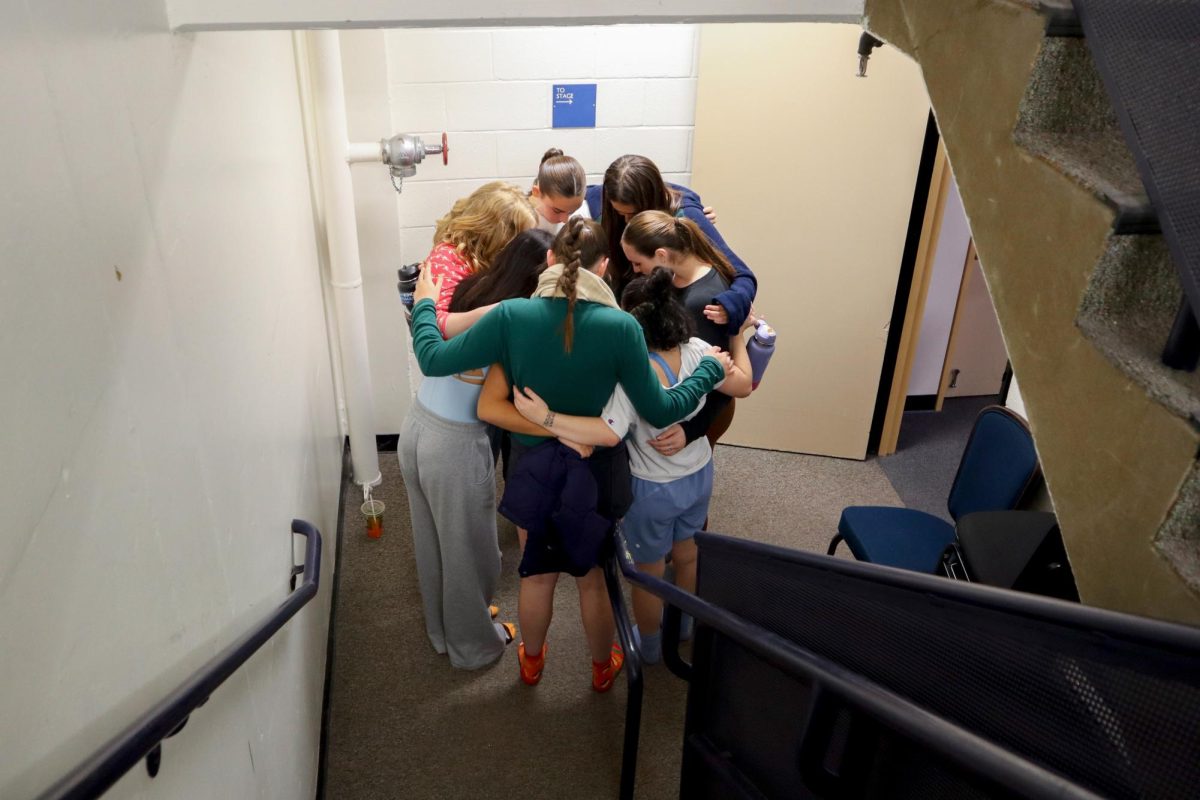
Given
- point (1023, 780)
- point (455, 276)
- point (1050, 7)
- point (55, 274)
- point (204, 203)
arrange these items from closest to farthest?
point (1023, 780) < point (55, 274) < point (1050, 7) < point (204, 203) < point (455, 276)

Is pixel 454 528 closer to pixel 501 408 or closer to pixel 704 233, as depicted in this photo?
pixel 501 408

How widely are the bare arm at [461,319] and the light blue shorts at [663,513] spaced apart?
691 mm

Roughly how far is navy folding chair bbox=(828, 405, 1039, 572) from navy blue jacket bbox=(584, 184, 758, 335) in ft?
2.61

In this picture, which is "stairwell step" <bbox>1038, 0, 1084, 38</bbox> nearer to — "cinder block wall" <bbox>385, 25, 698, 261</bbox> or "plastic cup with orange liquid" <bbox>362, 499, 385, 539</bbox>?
"cinder block wall" <bbox>385, 25, 698, 261</bbox>

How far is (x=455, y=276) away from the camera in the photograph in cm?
268

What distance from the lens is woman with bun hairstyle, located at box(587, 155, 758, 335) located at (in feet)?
9.21

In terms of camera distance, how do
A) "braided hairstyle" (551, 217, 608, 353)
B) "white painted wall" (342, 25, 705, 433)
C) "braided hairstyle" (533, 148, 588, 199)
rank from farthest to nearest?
"white painted wall" (342, 25, 705, 433) < "braided hairstyle" (533, 148, 588, 199) < "braided hairstyle" (551, 217, 608, 353)

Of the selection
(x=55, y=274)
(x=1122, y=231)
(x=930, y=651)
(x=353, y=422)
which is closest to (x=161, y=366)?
(x=55, y=274)

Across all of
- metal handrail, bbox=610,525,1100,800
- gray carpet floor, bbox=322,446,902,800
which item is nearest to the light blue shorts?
gray carpet floor, bbox=322,446,902,800

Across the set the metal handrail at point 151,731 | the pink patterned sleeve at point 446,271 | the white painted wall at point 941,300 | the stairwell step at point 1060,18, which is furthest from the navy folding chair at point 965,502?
the metal handrail at point 151,731

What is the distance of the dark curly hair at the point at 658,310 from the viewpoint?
8.38 ft

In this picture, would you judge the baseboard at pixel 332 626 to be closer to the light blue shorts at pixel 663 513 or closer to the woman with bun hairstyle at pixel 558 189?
the light blue shorts at pixel 663 513

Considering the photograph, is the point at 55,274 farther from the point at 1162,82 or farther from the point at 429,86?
the point at 429,86

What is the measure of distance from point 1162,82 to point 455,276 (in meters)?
1.94
